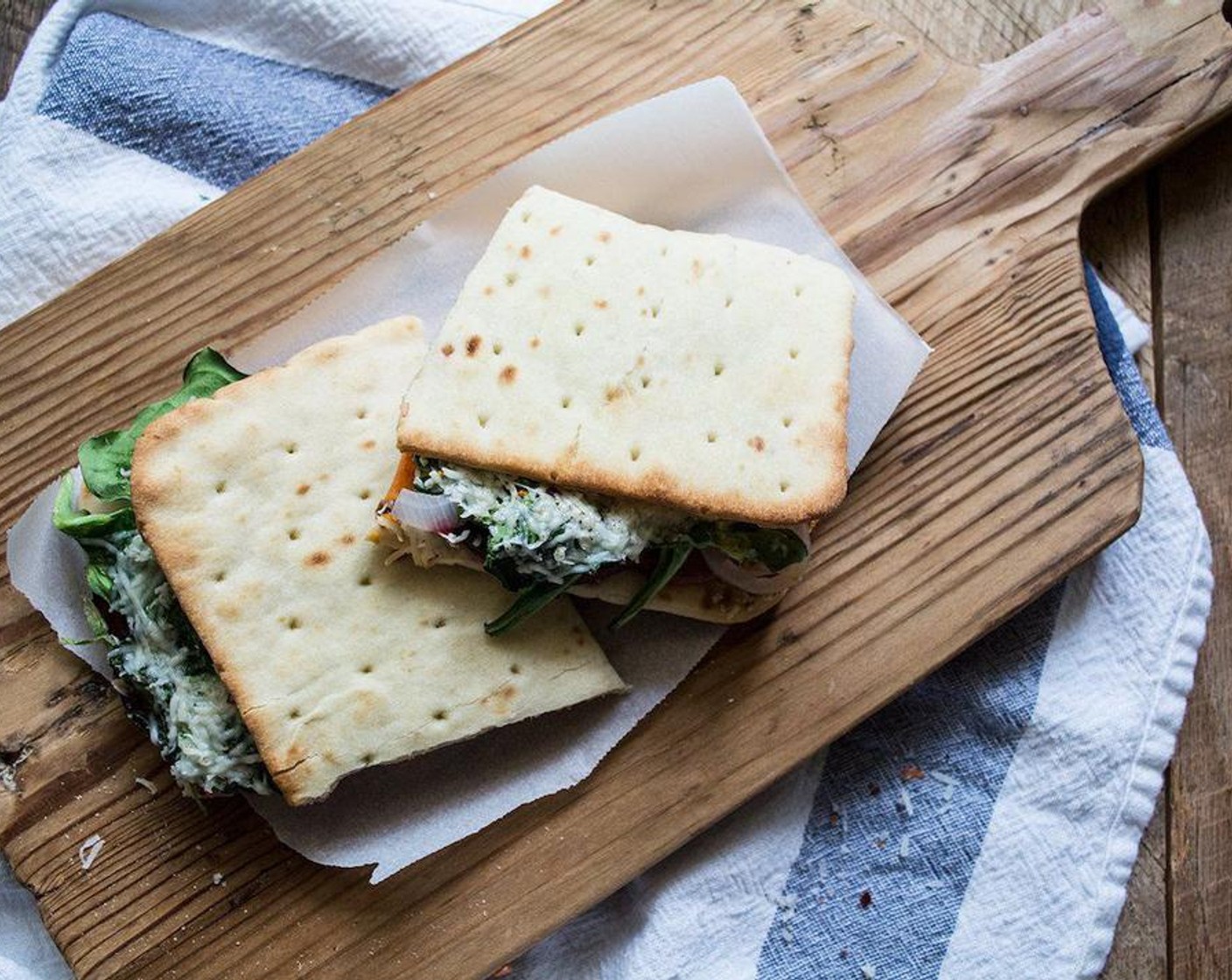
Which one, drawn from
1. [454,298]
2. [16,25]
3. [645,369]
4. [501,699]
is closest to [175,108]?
[16,25]

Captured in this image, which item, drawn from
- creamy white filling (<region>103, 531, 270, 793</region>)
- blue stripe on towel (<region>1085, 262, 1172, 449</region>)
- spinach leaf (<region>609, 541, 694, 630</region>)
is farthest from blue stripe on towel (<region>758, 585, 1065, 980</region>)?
creamy white filling (<region>103, 531, 270, 793</region>)

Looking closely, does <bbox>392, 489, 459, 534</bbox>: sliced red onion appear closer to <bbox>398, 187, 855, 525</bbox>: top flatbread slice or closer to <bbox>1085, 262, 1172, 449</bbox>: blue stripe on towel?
<bbox>398, 187, 855, 525</bbox>: top flatbread slice

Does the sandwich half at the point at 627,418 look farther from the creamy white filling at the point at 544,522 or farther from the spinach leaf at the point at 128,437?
the spinach leaf at the point at 128,437

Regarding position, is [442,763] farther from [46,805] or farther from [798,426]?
[798,426]

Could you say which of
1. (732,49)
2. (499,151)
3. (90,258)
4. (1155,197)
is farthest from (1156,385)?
(90,258)

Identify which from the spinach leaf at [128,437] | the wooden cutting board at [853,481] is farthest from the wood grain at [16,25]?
the spinach leaf at [128,437]

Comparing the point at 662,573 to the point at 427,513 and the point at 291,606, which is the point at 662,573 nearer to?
the point at 427,513
